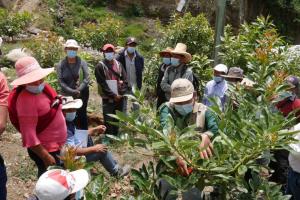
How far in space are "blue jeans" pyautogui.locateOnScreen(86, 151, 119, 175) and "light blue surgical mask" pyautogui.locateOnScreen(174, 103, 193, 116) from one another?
1.45m

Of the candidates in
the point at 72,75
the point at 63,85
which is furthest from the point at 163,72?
the point at 63,85

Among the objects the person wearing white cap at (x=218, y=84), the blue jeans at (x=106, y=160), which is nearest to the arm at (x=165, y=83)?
the person wearing white cap at (x=218, y=84)

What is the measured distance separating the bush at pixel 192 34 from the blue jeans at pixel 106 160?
13.3 feet

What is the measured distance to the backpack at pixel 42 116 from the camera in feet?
10.8

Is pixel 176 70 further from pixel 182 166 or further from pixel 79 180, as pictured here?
pixel 79 180

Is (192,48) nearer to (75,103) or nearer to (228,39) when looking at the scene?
(228,39)

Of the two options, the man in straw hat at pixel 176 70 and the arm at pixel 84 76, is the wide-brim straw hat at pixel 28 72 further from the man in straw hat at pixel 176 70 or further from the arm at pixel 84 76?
the man in straw hat at pixel 176 70

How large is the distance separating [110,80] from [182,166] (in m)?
3.31

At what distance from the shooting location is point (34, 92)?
332 centimetres

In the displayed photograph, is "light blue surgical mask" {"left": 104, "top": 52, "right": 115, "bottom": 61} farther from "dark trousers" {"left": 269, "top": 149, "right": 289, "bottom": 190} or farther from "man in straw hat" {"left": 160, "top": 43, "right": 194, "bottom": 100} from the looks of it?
"dark trousers" {"left": 269, "top": 149, "right": 289, "bottom": 190}

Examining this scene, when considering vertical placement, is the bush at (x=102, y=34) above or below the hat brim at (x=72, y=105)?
below

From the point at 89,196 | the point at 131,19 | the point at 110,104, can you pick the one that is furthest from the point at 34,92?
the point at 131,19

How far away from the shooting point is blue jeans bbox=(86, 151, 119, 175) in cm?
449

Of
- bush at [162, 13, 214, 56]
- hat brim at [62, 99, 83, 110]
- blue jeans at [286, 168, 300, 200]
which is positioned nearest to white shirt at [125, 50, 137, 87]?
hat brim at [62, 99, 83, 110]
